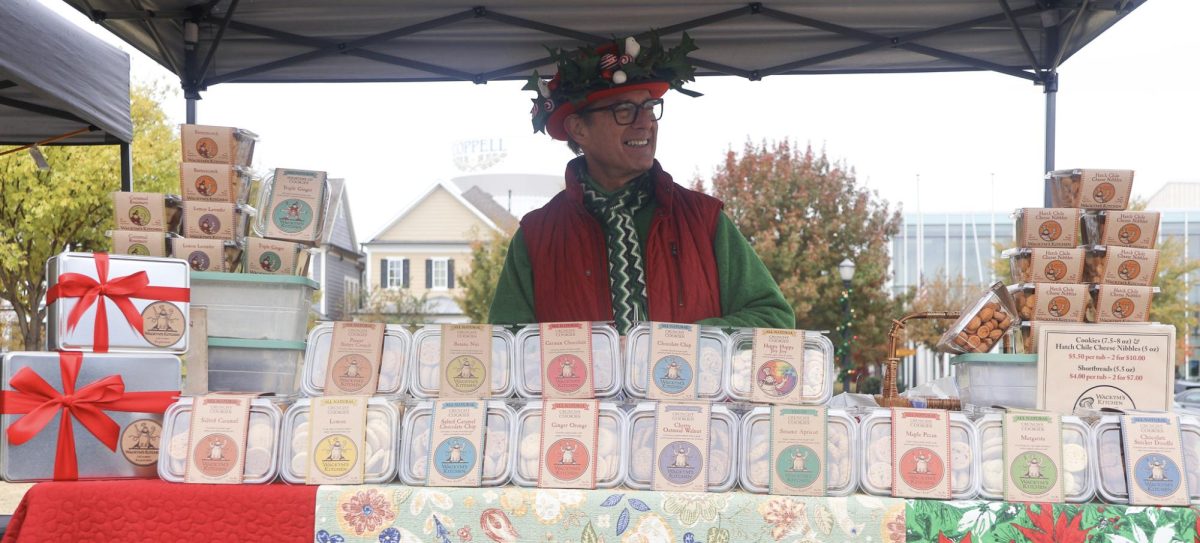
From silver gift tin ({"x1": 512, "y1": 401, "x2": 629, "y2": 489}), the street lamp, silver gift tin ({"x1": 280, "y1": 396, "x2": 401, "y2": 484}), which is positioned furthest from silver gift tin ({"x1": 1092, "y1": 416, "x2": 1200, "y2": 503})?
the street lamp

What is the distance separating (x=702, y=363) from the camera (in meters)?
2.28

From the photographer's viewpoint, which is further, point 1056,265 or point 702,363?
point 1056,265

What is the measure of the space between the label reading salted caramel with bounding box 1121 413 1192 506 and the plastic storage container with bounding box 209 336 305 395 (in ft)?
6.85

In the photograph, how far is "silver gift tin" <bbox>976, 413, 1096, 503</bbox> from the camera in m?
2.06

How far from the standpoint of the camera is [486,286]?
107 ft

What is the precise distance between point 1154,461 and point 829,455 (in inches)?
25.7

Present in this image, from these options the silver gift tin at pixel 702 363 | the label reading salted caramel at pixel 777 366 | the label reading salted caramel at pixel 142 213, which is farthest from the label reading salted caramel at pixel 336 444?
the label reading salted caramel at pixel 142 213

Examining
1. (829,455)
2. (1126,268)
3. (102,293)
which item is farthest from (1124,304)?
(102,293)

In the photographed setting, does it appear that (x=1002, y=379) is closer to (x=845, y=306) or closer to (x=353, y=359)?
(x=353, y=359)

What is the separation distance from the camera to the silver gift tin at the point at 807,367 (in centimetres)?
222

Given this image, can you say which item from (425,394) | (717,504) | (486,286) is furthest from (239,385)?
(486,286)

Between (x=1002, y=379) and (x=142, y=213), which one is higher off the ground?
(x=142, y=213)

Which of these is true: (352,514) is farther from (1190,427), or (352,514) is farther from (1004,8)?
(1004,8)

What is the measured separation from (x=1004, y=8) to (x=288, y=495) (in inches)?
146
